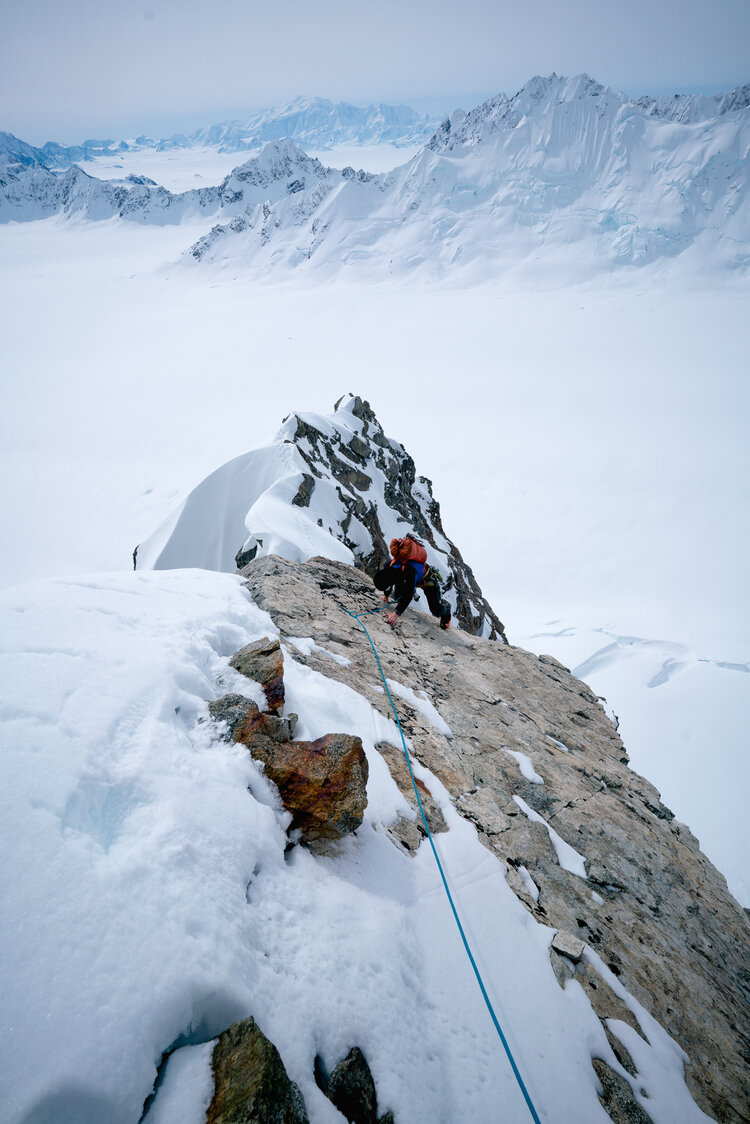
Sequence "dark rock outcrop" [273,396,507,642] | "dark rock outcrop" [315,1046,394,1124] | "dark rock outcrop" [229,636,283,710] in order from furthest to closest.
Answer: "dark rock outcrop" [273,396,507,642] < "dark rock outcrop" [229,636,283,710] < "dark rock outcrop" [315,1046,394,1124]

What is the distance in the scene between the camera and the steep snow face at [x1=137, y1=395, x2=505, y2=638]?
40.3 ft

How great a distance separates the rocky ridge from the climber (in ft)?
2.08

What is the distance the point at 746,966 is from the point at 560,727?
10.5ft

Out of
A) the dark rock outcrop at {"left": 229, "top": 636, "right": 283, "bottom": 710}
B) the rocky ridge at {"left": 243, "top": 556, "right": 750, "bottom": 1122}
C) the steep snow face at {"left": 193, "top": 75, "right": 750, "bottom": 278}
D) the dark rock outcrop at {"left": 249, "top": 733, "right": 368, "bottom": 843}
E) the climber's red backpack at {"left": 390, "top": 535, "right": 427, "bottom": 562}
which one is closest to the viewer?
the dark rock outcrop at {"left": 249, "top": 733, "right": 368, "bottom": 843}

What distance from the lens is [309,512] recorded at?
46.5 ft

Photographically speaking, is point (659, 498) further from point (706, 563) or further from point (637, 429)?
point (637, 429)

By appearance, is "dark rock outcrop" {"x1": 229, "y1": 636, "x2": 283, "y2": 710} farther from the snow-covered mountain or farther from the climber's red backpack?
the climber's red backpack

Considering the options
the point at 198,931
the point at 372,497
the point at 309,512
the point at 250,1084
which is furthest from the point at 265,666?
the point at 372,497

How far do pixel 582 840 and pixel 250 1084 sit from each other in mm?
4306

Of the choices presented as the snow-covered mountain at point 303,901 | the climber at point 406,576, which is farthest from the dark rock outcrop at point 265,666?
the climber at point 406,576

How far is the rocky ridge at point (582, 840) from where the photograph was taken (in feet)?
13.0

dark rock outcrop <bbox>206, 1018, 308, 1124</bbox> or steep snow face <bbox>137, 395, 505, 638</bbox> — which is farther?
steep snow face <bbox>137, 395, 505, 638</bbox>

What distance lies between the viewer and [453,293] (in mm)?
179625

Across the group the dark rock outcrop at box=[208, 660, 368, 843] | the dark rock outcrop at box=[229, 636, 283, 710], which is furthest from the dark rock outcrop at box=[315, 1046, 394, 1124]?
the dark rock outcrop at box=[229, 636, 283, 710]
